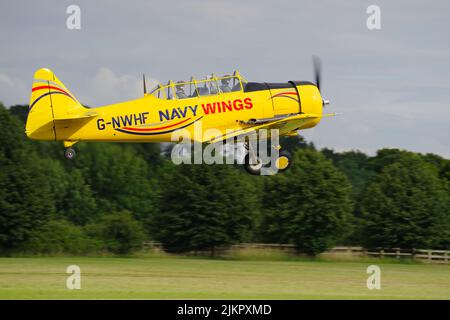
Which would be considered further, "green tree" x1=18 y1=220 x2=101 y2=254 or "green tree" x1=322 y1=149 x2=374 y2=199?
"green tree" x1=322 y1=149 x2=374 y2=199

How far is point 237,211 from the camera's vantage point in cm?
5328

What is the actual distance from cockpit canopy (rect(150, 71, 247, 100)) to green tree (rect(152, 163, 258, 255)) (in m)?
28.3

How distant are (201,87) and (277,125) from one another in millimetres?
2476

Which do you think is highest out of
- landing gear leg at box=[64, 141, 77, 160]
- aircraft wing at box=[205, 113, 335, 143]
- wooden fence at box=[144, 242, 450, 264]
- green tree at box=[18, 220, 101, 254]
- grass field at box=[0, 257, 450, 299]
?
aircraft wing at box=[205, 113, 335, 143]

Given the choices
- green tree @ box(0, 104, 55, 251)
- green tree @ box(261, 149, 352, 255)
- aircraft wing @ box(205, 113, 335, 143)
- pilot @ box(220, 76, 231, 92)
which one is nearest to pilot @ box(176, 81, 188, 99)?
pilot @ box(220, 76, 231, 92)

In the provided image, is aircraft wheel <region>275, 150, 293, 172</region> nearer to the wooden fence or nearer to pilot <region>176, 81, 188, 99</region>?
pilot <region>176, 81, 188, 99</region>

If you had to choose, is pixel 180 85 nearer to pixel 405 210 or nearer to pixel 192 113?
pixel 192 113

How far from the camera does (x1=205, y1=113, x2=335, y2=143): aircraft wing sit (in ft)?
75.2

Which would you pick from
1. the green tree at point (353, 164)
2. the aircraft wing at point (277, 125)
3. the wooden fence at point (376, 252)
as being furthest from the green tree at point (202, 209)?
the green tree at point (353, 164)

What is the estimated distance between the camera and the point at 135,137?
22156 mm

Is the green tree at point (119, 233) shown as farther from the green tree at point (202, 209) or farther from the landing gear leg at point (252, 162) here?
the landing gear leg at point (252, 162)

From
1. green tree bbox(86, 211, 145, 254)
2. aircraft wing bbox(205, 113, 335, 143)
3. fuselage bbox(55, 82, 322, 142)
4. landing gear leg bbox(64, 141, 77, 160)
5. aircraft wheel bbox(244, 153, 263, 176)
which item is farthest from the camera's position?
green tree bbox(86, 211, 145, 254)

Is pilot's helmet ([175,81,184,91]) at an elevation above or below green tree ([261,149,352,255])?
above

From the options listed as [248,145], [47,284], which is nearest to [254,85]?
[248,145]
